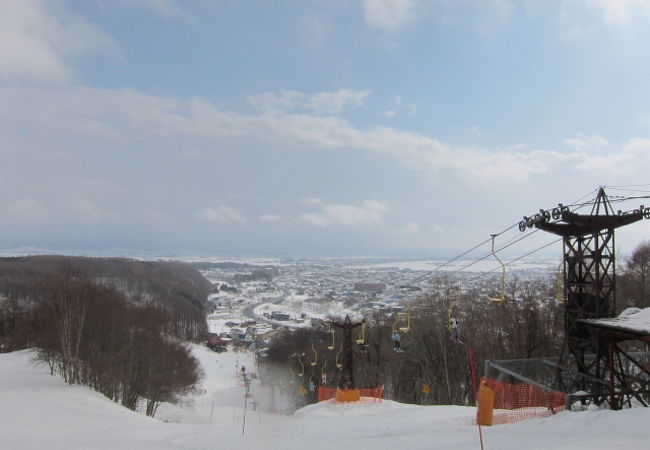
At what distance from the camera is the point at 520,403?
14234 mm

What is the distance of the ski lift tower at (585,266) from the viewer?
1441 cm

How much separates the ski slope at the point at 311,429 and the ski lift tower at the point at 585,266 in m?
4.62

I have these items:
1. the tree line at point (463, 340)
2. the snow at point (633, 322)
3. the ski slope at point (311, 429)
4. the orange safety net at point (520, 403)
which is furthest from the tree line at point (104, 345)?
the snow at point (633, 322)

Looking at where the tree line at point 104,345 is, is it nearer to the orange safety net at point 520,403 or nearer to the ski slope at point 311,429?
the ski slope at point 311,429

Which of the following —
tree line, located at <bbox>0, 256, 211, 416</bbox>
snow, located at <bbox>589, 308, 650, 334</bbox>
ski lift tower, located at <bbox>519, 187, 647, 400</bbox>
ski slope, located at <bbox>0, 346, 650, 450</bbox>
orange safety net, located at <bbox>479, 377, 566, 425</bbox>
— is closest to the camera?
ski slope, located at <bbox>0, 346, 650, 450</bbox>

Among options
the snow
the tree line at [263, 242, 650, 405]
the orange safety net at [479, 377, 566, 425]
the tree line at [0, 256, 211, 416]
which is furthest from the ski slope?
the tree line at [263, 242, 650, 405]

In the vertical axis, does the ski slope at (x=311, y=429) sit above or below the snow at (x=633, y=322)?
below

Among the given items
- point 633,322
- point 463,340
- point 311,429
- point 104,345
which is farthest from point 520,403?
point 104,345

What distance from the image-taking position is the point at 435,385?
30750mm

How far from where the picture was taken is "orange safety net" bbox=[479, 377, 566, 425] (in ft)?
38.2

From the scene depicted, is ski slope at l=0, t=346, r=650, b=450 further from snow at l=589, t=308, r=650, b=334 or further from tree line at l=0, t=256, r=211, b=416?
tree line at l=0, t=256, r=211, b=416

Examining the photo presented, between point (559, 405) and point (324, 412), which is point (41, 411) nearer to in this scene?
point (324, 412)

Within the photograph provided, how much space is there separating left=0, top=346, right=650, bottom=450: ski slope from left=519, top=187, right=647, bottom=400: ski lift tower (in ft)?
15.2

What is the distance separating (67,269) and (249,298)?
130m
